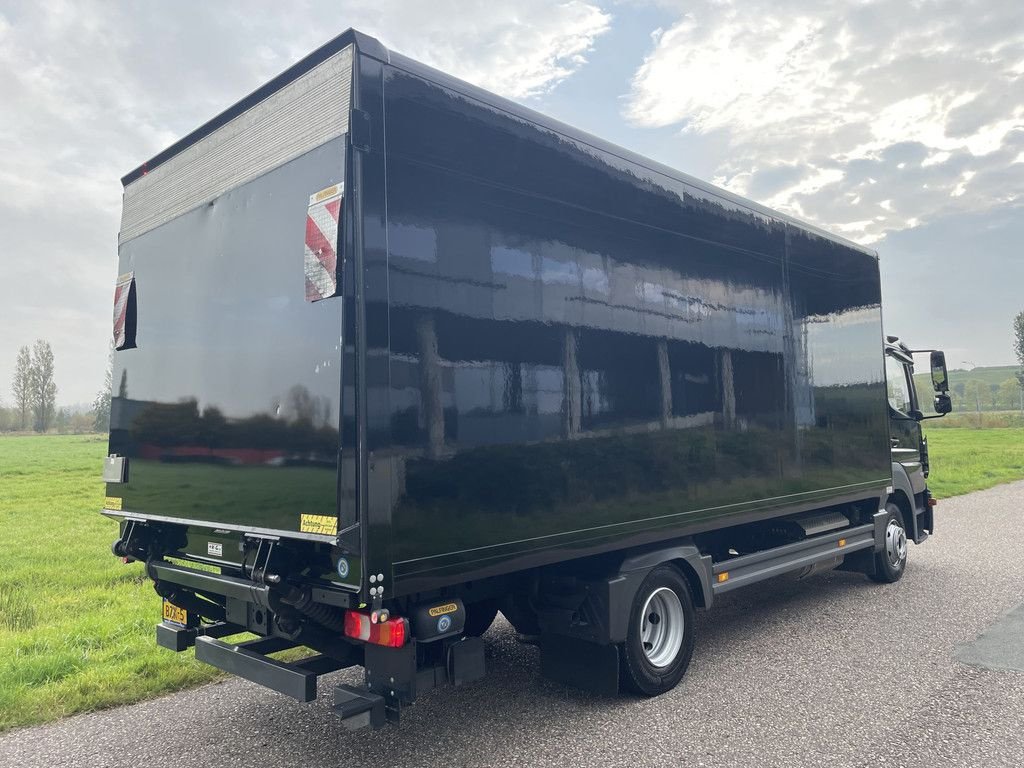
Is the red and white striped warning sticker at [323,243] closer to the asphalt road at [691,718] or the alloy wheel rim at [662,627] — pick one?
the asphalt road at [691,718]

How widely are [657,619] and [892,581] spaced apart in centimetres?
400

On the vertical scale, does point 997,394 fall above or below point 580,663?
above

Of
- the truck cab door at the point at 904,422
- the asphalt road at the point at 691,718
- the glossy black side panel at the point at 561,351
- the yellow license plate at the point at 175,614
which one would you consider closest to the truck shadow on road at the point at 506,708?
the asphalt road at the point at 691,718

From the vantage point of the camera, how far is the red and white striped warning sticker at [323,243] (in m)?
3.12

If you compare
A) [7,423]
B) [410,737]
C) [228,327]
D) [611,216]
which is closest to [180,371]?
[228,327]

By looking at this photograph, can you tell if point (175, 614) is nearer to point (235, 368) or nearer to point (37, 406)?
point (235, 368)

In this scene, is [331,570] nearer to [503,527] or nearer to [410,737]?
[503,527]

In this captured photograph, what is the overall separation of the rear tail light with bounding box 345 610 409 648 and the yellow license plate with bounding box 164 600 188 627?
4.66 feet

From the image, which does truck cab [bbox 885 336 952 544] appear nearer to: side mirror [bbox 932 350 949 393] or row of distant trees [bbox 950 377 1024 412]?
side mirror [bbox 932 350 949 393]

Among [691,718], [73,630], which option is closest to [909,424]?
[691,718]

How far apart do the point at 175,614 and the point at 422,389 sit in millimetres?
2200

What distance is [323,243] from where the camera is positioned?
3.18m

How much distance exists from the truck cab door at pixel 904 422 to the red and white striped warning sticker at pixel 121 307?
6.57 metres

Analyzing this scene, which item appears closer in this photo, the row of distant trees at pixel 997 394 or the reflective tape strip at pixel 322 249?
the reflective tape strip at pixel 322 249
